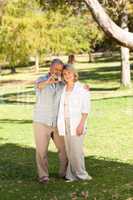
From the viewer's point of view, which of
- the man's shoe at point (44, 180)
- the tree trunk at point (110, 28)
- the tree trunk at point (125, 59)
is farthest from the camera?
the tree trunk at point (125, 59)

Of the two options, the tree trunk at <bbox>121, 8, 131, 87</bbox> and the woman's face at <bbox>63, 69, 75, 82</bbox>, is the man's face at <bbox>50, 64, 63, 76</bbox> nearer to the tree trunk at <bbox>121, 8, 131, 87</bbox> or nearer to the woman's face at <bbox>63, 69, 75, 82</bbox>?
the woman's face at <bbox>63, 69, 75, 82</bbox>

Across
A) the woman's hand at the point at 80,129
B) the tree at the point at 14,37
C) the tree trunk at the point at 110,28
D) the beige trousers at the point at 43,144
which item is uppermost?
the tree at the point at 14,37

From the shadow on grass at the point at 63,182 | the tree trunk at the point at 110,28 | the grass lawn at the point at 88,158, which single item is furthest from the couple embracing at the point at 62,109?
the tree trunk at the point at 110,28

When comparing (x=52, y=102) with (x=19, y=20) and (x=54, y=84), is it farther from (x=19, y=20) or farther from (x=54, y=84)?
(x=19, y=20)

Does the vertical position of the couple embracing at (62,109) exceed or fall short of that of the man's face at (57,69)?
it falls short

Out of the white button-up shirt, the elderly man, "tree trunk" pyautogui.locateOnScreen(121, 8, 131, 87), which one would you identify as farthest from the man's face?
"tree trunk" pyautogui.locateOnScreen(121, 8, 131, 87)

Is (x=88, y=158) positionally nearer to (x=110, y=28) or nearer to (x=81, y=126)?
(x=81, y=126)

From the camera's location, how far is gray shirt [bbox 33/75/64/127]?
30.7ft

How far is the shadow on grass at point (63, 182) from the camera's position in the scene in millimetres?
8625

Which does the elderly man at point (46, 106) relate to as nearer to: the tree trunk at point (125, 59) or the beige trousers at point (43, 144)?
the beige trousers at point (43, 144)

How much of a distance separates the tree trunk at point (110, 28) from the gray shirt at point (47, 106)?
11.4 feet

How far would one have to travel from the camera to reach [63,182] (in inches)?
376

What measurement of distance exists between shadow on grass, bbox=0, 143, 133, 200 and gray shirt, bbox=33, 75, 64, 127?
0.99 meters

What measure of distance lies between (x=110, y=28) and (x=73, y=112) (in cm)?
355
